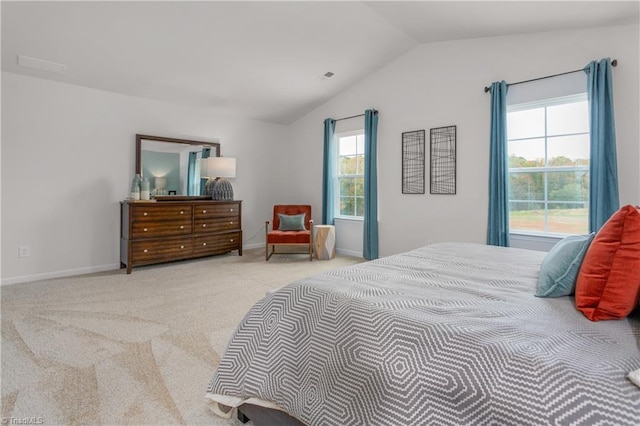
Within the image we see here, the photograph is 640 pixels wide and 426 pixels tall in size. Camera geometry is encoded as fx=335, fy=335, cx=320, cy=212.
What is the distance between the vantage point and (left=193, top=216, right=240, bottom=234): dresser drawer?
488 centimetres

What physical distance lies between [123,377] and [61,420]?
36 cm

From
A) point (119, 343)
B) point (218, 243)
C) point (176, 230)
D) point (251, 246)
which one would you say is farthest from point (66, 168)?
point (251, 246)

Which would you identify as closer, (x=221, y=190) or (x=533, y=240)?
(x=533, y=240)

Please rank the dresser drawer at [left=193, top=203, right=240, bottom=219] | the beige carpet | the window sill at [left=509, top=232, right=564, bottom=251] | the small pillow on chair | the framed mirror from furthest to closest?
1. the small pillow on chair
2. the dresser drawer at [left=193, top=203, right=240, bottom=219]
3. the framed mirror
4. the window sill at [left=509, top=232, right=564, bottom=251]
5. the beige carpet

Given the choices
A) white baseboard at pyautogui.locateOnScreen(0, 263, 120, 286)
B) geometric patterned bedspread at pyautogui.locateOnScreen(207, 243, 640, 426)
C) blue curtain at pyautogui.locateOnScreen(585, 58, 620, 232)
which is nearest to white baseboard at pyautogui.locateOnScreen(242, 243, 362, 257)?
white baseboard at pyautogui.locateOnScreen(0, 263, 120, 286)

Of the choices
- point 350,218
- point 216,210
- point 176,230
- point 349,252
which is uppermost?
point 216,210

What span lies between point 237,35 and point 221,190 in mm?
2399

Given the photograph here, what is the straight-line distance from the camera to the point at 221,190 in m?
5.34

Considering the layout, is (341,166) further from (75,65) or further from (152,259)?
(75,65)

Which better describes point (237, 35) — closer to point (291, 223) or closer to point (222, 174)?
point (222, 174)

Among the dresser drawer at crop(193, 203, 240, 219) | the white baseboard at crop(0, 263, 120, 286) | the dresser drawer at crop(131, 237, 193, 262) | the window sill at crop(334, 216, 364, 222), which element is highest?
the dresser drawer at crop(193, 203, 240, 219)

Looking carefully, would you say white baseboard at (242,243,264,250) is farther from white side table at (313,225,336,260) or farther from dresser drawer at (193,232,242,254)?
white side table at (313,225,336,260)

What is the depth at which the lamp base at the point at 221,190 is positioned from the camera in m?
5.33

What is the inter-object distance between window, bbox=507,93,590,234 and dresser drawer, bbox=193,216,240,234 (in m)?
3.88
